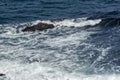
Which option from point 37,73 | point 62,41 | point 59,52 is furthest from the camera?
point 62,41

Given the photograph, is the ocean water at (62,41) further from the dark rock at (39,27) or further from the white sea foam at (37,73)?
the dark rock at (39,27)

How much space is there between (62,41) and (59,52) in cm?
260

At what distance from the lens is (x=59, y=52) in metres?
30.3

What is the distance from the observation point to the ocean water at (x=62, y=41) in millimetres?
26688

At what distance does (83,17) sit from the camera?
1567 inches

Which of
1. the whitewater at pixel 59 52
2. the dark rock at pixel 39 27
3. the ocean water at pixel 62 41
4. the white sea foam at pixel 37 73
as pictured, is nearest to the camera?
the white sea foam at pixel 37 73

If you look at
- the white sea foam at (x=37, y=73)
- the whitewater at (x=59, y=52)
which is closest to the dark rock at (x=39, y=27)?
the whitewater at (x=59, y=52)

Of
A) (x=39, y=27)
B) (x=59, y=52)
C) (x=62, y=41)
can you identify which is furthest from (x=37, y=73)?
(x=39, y=27)

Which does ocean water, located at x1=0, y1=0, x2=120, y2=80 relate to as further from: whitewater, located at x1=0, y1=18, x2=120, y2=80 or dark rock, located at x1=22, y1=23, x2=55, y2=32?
dark rock, located at x1=22, y1=23, x2=55, y2=32

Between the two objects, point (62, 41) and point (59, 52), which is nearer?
point (59, 52)

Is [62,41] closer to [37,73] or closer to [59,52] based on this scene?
[59,52]

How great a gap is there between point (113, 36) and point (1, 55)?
934cm

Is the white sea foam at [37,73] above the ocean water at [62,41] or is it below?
below

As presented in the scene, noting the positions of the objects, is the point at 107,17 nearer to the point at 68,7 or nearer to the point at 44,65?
the point at 68,7
